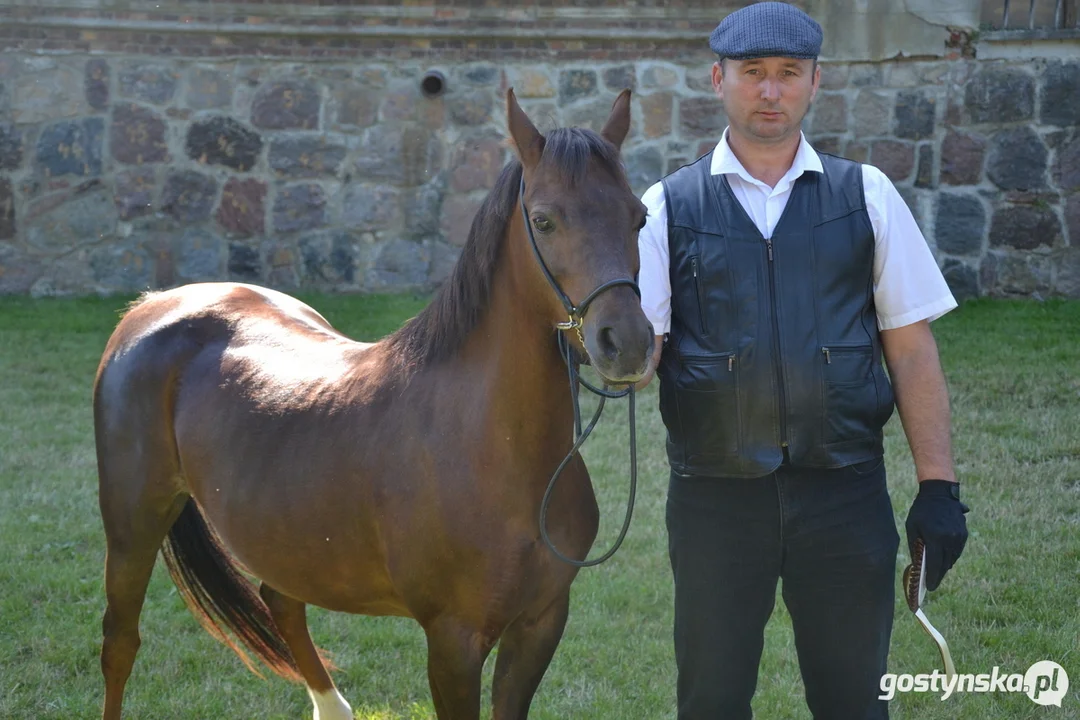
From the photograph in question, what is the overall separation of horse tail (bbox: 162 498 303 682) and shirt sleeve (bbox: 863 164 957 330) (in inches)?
92.8

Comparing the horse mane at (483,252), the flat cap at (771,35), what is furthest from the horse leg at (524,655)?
the flat cap at (771,35)

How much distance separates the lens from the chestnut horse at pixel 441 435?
98.2 inches

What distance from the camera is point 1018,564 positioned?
4707 millimetres

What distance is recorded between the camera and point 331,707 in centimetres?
367

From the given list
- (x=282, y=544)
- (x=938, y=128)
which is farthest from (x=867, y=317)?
(x=938, y=128)

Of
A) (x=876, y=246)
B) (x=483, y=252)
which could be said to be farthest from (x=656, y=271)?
(x=876, y=246)

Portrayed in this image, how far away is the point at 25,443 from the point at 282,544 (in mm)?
4066

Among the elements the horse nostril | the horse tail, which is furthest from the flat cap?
the horse tail

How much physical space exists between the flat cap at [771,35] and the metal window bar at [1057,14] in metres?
6.79

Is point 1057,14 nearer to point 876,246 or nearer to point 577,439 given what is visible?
point 876,246

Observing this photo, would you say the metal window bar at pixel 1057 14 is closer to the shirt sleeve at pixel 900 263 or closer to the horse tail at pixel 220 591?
the shirt sleeve at pixel 900 263

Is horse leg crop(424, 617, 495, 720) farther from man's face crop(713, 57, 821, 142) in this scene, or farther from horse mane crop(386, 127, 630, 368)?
man's face crop(713, 57, 821, 142)

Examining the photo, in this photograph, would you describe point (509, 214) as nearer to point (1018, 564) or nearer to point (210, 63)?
point (1018, 564)

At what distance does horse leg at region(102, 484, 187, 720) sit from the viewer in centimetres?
354
